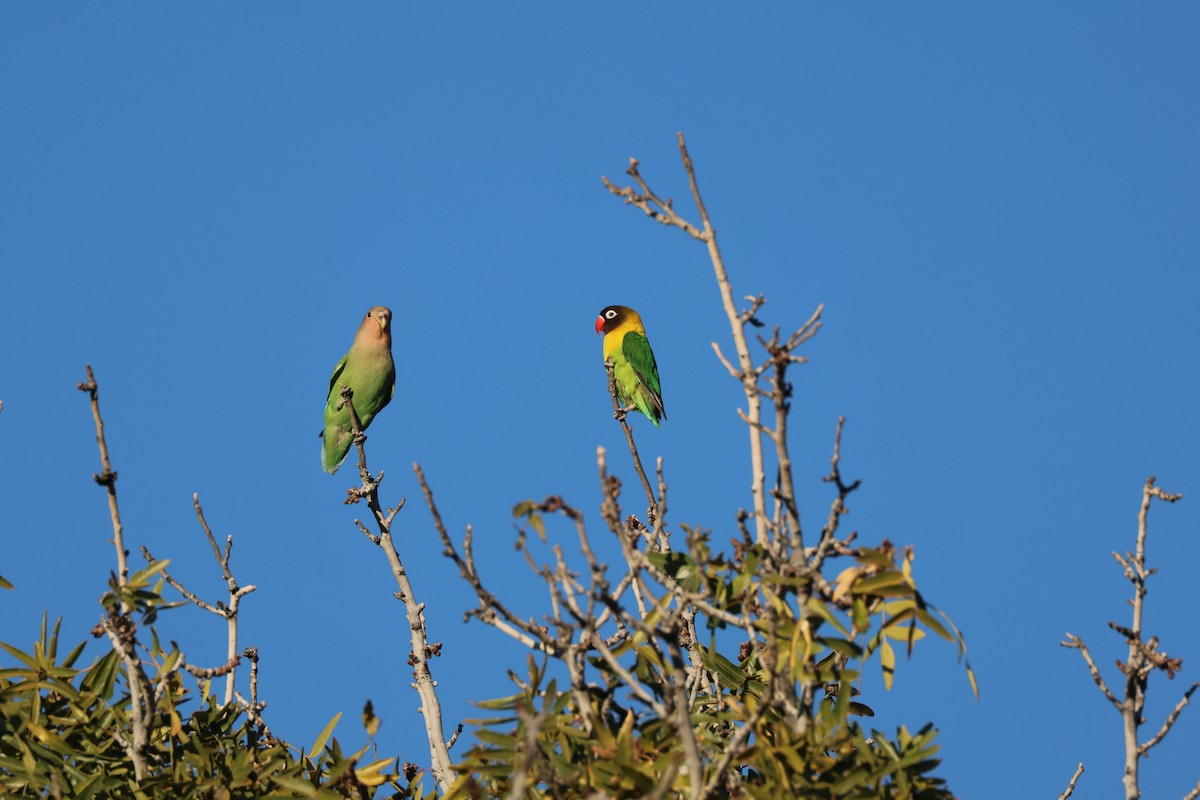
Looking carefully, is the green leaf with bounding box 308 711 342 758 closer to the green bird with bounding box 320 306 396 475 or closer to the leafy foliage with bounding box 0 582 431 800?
the leafy foliage with bounding box 0 582 431 800

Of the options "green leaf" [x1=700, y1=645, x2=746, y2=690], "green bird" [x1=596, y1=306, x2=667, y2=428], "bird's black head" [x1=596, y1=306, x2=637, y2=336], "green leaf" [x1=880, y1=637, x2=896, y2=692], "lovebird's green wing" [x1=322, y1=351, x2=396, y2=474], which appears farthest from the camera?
"bird's black head" [x1=596, y1=306, x2=637, y2=336]

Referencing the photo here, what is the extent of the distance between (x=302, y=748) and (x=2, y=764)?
888mm

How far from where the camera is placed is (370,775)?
369cm

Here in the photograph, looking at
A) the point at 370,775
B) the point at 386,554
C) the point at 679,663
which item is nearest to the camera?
the point at 679,663

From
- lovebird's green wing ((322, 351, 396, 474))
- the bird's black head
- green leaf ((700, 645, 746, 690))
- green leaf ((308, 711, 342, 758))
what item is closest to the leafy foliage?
green leaf ((308, 711, 342, 758))

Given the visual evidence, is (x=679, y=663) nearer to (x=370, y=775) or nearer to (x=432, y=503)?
(x=432, y=503)

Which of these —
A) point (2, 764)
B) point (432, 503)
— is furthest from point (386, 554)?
point (432, 503)

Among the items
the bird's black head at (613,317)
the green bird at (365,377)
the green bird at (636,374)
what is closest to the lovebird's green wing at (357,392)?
the green bird at (365,377)

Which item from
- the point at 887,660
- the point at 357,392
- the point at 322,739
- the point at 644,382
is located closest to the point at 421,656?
the point at 322,739

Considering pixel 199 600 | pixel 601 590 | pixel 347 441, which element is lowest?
pixel 601 590

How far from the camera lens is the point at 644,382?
11875 millimetres

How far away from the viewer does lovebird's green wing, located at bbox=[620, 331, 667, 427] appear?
38.9 feet

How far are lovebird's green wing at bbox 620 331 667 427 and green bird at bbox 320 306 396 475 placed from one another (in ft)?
9.08

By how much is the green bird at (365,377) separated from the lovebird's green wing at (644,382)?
277 centimetres
